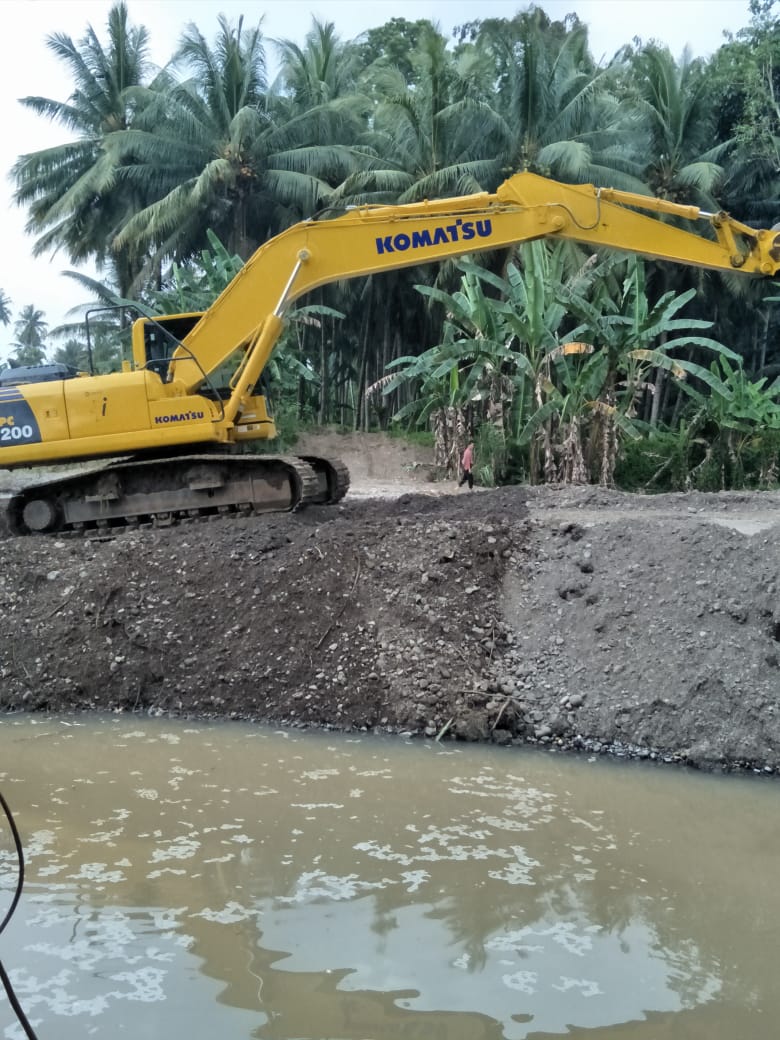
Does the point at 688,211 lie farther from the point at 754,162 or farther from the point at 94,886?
the point at 754,162

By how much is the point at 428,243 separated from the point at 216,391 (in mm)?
2735

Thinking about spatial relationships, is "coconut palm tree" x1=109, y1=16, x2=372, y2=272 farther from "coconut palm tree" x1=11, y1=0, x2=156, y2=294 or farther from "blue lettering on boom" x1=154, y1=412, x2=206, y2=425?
"blue lettering on boom" x1=154, y1=412, x2=206, y2=425

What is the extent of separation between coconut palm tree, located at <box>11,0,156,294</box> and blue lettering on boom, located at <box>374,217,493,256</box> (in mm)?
24662

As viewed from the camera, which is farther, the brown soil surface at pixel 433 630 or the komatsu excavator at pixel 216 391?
the komatsu excavator at pixel 216 391

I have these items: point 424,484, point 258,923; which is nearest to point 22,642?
point 258,923

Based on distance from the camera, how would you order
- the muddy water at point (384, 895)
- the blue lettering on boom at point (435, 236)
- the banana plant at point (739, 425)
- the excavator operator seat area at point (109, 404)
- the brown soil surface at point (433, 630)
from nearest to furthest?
the muddy water at point (384, 895) → the brown soil surface at point (433, 630) → the blue lettering on boom at point (435, 236) → the excavator operator seat area at point (109, 404) → the banana plant at point (739, 425)

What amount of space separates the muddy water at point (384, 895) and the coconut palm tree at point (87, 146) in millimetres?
29733

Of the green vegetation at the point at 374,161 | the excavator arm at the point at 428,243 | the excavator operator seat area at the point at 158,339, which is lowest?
the excavator operator seat area at the point at 158,339

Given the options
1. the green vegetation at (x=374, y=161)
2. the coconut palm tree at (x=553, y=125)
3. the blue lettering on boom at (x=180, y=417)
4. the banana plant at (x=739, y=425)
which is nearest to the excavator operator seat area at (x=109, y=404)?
the blue lettering on boom at (x=180, y=417)

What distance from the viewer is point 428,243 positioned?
34.4 ft

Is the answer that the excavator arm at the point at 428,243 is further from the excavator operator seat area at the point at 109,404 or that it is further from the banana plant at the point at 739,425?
the banana plant at the point at 739,425

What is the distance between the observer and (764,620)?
7656mm

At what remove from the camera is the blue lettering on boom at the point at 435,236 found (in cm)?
1033

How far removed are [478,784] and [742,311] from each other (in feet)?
103
